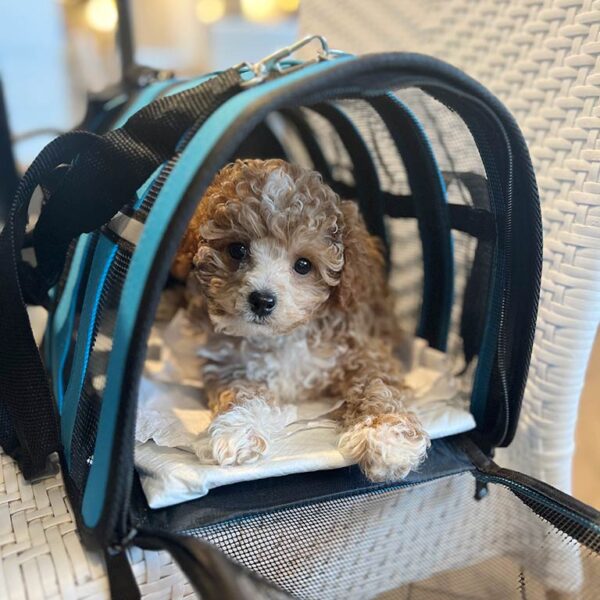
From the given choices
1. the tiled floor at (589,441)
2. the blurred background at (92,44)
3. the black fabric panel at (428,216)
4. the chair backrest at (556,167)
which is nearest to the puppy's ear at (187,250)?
the black fabric panel at (428,216)

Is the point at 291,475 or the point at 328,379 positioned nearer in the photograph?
the point at 291,475

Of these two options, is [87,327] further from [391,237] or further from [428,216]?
[391,237]

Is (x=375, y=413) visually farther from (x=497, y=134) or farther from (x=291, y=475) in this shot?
(x=497, y=134)

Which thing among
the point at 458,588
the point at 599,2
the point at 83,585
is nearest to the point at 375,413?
the point at 458,588

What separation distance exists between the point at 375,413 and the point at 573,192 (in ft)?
1.78

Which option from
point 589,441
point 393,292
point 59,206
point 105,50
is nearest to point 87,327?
point 59,206

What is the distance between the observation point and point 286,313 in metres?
1.01

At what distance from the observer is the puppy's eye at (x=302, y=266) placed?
105 centimetres

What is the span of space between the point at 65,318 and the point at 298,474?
0.50 m

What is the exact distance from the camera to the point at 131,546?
77 cm

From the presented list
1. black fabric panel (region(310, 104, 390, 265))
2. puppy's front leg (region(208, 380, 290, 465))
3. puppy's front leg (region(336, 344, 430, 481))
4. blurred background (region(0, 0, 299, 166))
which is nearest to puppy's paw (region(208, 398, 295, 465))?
puppy's front leg (region(208, 380, 290, 465))

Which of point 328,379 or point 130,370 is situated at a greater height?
point 130,370

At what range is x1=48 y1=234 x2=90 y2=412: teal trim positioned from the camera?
1.02 meters

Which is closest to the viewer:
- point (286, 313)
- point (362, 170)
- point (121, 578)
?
point (121, 578)
